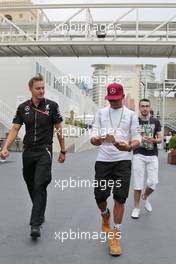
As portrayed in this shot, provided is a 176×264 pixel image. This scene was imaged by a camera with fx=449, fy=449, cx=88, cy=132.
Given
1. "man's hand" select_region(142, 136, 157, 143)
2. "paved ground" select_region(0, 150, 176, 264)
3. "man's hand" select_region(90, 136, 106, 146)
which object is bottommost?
"paved ground" select_region(0, 150, 176, 264)

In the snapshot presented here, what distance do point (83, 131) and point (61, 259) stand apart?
2639cm

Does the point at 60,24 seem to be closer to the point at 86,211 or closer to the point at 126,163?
the point at 86,211

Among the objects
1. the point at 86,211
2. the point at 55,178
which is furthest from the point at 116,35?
the point at 86,211

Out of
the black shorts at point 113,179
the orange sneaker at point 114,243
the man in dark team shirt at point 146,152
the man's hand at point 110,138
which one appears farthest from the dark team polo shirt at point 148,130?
the man's hand at point 110,138

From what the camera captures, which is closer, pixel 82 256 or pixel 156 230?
pixel 82 256

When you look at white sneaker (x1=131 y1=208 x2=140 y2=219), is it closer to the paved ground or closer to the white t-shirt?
the paved ground

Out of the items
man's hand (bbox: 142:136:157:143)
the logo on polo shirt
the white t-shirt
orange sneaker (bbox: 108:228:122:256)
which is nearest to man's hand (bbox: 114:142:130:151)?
the white t-shirt

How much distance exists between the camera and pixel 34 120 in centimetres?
503

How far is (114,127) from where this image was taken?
4.57 meters

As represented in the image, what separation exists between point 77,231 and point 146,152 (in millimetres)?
1583

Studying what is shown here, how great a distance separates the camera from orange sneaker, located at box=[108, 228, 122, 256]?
4.26 m

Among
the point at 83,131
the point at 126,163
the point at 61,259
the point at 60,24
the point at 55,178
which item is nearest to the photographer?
the point at 61,259

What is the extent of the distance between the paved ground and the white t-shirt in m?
0.94

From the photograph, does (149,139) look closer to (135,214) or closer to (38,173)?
(135,214)
